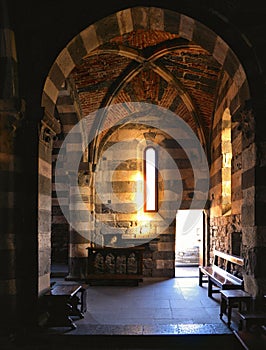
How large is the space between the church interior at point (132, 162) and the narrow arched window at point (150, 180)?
0.03 meters

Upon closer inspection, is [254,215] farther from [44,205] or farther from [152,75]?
[152,75]

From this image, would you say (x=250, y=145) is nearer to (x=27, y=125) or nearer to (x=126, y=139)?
(x=27, y=125)

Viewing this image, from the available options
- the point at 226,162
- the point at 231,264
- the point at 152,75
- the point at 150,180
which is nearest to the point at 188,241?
the point at 150,180

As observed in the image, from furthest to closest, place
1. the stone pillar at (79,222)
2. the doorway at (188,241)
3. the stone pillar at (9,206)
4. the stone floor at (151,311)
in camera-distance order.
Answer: the doorway at (188,241), the stone pillar at (79,222), the stone floor at (151,311), the stone pillar at (9,206)

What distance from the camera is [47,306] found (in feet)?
14.6

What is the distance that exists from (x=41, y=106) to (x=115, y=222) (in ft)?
21.7

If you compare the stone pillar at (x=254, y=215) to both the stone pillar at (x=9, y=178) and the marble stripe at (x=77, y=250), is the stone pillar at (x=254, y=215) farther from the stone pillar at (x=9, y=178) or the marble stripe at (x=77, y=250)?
the marble stripe at (x=77, y=250)

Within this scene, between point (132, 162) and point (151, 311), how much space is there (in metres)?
5.85

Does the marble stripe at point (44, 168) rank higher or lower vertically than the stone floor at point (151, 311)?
higher

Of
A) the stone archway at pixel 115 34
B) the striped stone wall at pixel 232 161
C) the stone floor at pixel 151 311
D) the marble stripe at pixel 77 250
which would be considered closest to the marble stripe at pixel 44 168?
the stone archway at pixel 115 34

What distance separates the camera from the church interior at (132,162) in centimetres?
425

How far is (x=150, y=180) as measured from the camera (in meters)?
10.8

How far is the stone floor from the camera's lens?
4301mm

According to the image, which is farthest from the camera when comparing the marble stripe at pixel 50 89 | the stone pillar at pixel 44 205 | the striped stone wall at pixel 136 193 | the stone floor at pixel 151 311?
the striped stone wall at pixel 136 193
